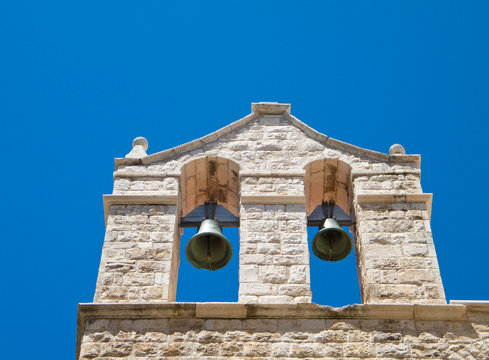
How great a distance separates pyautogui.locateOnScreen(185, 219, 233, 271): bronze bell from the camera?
10.5m

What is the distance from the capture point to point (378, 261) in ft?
32.1

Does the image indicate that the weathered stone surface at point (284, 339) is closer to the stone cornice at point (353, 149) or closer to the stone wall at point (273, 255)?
the stone wall at point (273, 255)

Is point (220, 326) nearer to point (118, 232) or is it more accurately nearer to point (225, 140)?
point (118, 232)

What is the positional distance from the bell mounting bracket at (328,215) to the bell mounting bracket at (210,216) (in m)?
0.97

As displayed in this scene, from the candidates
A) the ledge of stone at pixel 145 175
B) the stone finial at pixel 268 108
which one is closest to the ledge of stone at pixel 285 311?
the ledge of stone at pixel 145 175

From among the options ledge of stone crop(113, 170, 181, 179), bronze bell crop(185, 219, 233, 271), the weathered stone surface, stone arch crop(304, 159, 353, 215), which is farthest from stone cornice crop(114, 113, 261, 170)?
the weathered stone surface

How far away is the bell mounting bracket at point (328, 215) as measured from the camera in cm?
1108

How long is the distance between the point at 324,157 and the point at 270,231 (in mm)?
1670

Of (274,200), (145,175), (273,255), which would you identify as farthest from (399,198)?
(145,175)

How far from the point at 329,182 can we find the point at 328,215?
18.8 inches

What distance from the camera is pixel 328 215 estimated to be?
36.7ft

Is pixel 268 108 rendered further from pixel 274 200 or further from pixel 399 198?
pixel 399 198

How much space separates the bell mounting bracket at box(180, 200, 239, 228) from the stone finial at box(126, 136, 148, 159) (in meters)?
1.01

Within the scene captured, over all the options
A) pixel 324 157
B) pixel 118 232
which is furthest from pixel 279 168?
pixel 118 232
